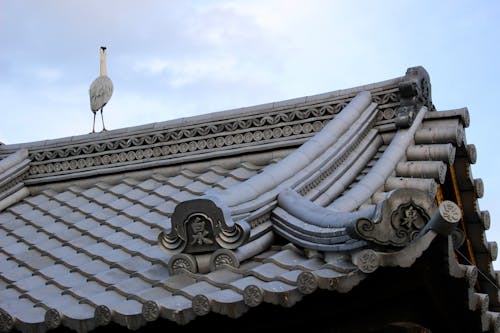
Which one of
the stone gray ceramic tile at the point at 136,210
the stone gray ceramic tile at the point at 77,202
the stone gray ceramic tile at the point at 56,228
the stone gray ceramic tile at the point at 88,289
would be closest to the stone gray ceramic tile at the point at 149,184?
the stone gray ceramic tile at the point at 136,210

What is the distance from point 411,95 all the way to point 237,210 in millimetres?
2743

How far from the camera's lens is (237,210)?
707 cm

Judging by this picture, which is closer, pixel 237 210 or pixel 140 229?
pixel 237 210

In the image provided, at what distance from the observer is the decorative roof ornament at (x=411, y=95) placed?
882 cm

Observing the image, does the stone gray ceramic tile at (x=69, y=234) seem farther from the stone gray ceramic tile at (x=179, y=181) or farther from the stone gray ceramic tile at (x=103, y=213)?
the stone gray ceramic tile at (x=179, y=181)

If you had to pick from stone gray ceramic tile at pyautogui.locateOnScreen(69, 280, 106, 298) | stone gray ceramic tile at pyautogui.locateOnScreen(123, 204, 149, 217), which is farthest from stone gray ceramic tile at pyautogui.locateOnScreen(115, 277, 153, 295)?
stone gray ceramic tile at pyautogui.locateOnScreen(123, 204, 149, 217)

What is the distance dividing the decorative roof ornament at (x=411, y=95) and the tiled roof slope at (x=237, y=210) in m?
0.02

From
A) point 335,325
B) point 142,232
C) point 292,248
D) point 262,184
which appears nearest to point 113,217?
point 142,232

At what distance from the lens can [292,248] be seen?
712cm

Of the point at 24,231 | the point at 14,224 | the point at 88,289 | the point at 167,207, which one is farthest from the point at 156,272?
the point at 14,224

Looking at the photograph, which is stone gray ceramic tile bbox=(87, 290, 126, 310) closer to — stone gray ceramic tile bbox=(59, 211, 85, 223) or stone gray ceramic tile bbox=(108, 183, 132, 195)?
stone gray ceramic tile bbox=(59, 211, 85, 223)

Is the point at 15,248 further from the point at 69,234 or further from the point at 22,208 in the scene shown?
the point at 22,208

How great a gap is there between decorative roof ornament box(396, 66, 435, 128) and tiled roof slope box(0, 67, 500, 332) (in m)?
0.02

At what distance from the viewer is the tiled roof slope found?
6141mm
